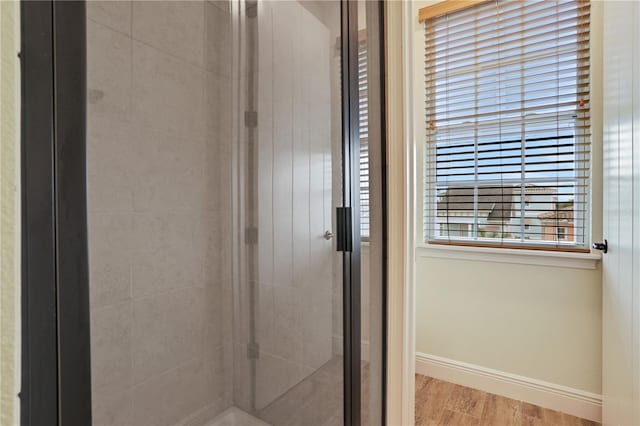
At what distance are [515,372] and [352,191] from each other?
1.59m

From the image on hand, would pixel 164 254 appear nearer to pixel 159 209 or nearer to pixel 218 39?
pixel 159 209

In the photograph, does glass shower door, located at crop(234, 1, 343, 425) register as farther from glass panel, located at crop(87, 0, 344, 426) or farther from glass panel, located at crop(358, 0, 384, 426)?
glass panel, located at crop(358, 0, 384, 426)

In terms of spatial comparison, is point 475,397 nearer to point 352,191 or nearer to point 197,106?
point 352,191

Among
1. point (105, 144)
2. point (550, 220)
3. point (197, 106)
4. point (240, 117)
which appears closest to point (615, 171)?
point (550, 220)

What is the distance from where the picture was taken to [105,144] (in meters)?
0.58

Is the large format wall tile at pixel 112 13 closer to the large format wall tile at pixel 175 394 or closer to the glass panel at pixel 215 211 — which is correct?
the glass panel at pixel 215 211

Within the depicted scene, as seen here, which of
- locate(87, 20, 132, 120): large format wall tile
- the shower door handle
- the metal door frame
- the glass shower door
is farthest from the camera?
the shower door handle

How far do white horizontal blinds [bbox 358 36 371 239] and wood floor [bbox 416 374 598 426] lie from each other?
3.93ft

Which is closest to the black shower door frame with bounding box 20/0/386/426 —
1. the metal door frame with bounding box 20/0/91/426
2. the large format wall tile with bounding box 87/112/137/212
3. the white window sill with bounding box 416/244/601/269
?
the metal door frame with bounding box 20/0/91/426

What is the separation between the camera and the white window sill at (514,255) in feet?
5.69
